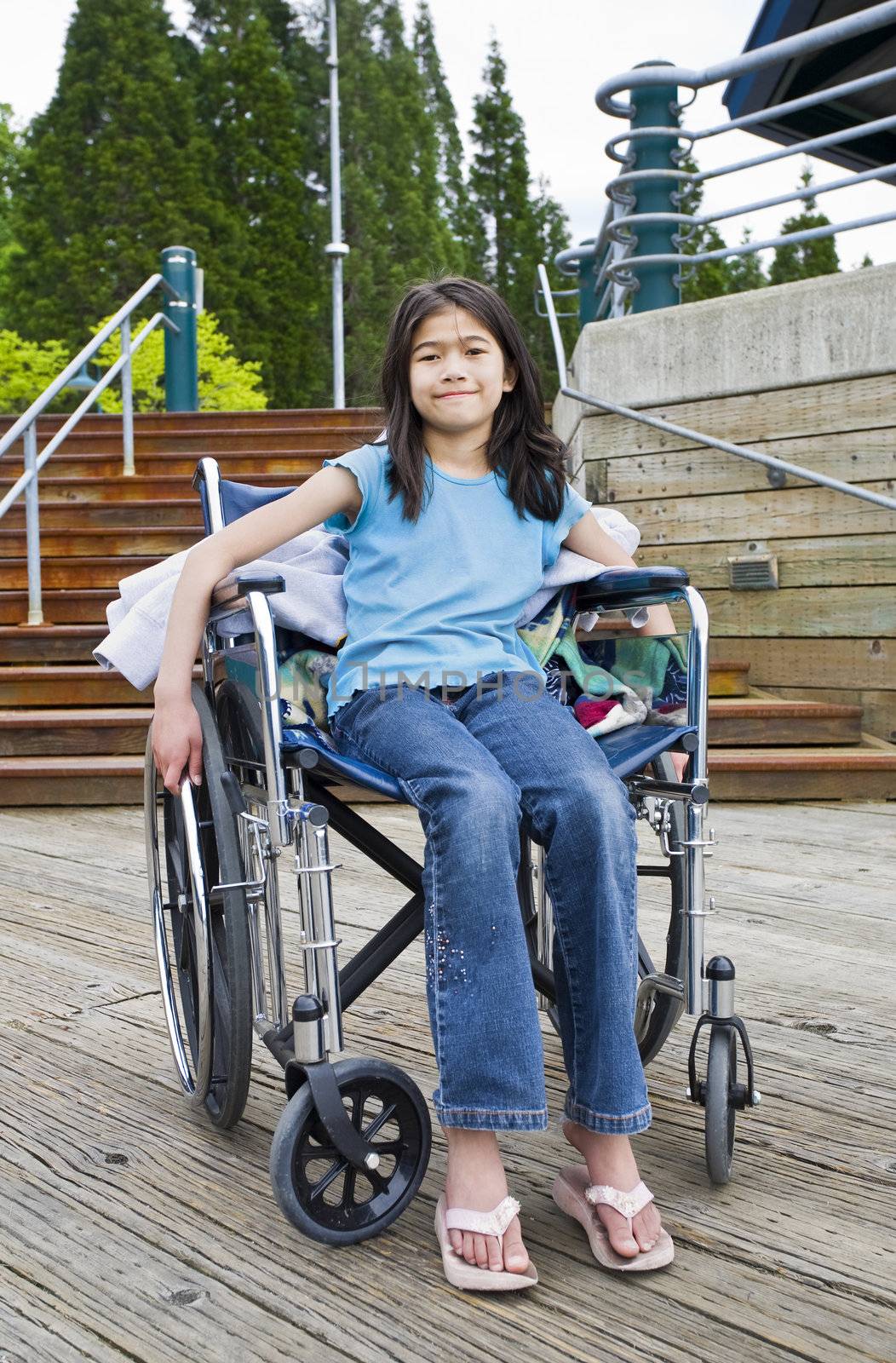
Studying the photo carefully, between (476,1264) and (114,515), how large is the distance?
457cm

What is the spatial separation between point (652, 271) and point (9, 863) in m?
2.91

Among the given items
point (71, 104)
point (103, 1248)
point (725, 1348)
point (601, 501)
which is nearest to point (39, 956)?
point (103, 1248)

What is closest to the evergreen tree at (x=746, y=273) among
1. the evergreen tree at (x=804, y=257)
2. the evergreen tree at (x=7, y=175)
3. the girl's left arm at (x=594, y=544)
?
the evergreen tree at (x=804, y=257)

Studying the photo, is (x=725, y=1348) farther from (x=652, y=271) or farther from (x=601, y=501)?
(x=652, y=271)

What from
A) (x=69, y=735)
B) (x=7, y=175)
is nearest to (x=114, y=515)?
(x=69, y=735)

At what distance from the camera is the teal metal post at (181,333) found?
7.27 meters

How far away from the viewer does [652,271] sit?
171 inches

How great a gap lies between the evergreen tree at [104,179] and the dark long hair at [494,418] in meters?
18.1

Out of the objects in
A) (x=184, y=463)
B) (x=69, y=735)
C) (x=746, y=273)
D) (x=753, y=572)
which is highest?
(x=746, y=273)

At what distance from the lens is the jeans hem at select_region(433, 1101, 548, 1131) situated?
1217mm

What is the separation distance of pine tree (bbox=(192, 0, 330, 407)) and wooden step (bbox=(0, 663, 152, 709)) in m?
15.8

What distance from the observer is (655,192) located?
14.1ft

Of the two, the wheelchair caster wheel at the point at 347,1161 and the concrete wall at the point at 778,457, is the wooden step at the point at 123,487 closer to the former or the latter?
the concrete wall at the point at 778,457

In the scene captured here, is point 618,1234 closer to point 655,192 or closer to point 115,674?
point 115,674
